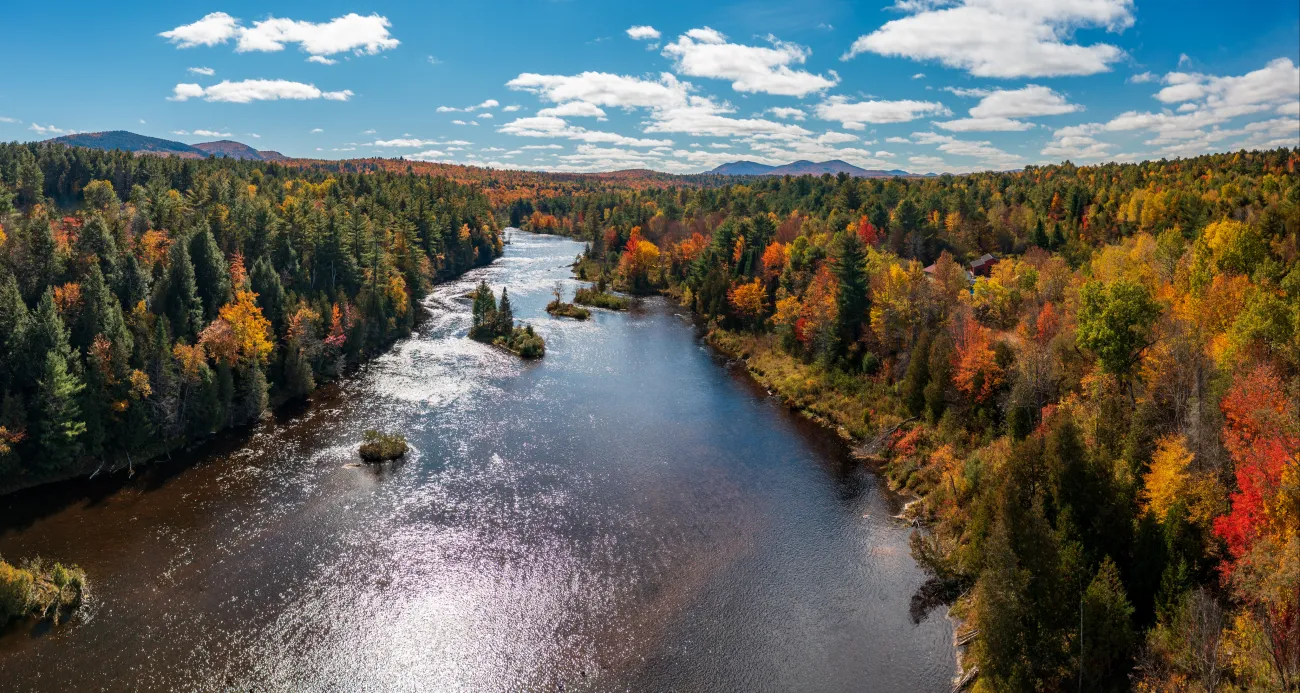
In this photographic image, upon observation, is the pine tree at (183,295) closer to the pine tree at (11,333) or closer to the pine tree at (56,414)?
the pine tree at (11,333)

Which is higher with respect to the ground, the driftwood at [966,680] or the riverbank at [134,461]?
the riverbank at [134,461]

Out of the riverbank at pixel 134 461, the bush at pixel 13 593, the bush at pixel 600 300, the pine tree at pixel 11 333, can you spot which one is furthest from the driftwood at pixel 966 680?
the bush at pixel 600 300

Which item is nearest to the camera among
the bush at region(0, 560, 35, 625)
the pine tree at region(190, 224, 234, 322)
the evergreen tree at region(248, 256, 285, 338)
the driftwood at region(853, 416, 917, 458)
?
the bush at region(0, 560, 35, 625)

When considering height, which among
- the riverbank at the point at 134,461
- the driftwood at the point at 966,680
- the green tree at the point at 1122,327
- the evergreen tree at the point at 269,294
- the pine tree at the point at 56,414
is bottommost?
the driftwood at the point at 966,680

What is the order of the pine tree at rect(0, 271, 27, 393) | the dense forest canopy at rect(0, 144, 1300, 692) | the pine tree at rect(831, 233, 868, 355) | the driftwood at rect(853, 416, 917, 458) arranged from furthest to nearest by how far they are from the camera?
the pine tree at rect(831, 233, 868, 355) < the driftwood at rect(853, 416, 917, 458) < the pine tree at rect(0, 271, 27, 393) < the dense forest canopy at rect(0, 144, 1300, 692)

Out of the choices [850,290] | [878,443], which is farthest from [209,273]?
[850,290]

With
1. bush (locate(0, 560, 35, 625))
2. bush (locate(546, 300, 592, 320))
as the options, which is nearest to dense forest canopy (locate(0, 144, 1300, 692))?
bush (locate(0, 560, 35, 625))

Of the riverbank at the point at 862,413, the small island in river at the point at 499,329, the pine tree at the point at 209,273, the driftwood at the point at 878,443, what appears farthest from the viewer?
the small island in river at the point at 499,329

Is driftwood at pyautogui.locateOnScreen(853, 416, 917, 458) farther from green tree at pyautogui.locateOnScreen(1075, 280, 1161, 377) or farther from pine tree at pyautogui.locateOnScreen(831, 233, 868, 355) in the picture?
green tree at pyautogui.locateOnScreen(1075, 280, 1161, 377)

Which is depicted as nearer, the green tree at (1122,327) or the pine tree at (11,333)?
the green tree at (1122,327)
